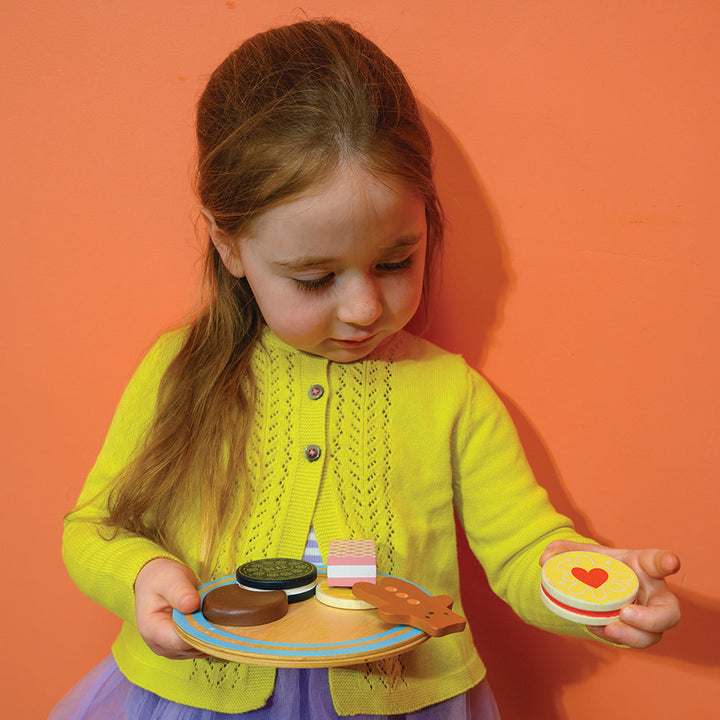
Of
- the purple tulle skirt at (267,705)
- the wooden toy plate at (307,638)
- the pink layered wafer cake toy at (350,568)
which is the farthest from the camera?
the purple tulle skirt at (267,705)

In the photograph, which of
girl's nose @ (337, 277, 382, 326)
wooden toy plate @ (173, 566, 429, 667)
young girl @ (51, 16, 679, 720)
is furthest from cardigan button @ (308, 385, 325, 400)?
wooden toy plate @ (173, 566, 429, 667)

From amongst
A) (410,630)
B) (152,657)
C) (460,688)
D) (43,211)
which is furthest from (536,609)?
(43,211)

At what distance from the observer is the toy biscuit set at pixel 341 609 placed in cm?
61

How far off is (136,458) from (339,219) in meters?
0.37

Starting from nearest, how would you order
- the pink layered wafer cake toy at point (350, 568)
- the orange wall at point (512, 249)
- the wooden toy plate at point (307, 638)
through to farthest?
1. the wooden toy plate at point (307, 638)
2. the pink layered wafer cake toy at point (350, 568)
3. the orange wall at point (512, 249)

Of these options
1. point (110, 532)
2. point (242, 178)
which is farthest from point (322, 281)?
point (110, 532)

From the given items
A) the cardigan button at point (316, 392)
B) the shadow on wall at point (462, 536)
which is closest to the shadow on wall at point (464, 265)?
the shadow on wall at point (462, 536)

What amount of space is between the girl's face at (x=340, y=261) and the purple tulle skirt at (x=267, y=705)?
0.35m

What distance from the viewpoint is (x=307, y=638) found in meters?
0.63

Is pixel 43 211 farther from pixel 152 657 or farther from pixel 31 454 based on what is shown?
pixel 152 657

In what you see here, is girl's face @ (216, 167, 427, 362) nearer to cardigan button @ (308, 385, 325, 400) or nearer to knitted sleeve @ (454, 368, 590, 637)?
cardigan button @ (308, 385, 325, 400)

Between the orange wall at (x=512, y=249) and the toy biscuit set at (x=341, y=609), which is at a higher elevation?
the orange wall at (x=512, y=249)

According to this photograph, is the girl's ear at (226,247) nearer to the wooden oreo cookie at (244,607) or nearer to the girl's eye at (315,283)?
the girl's eye at (315,283)

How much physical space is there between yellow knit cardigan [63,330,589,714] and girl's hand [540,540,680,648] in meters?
0.12
